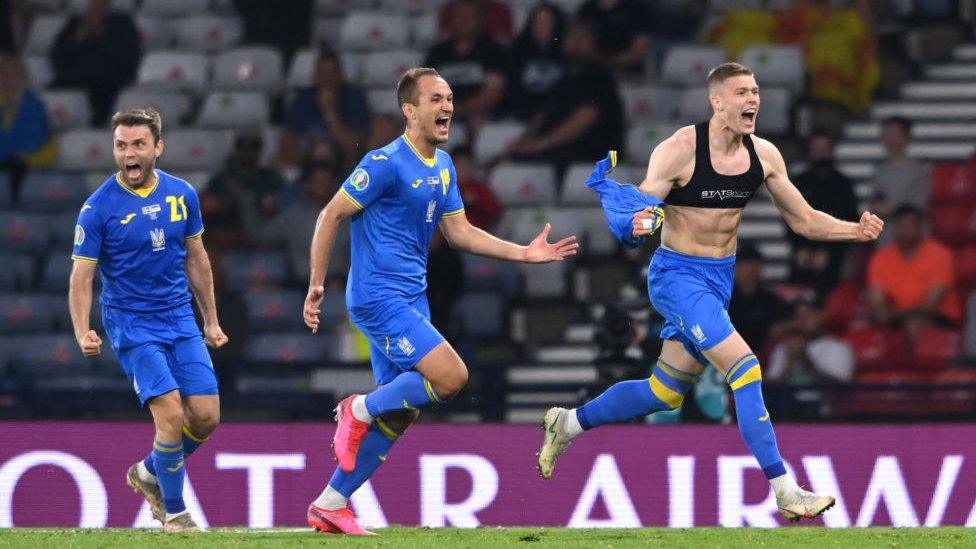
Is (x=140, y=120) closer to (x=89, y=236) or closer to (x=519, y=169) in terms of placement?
(x=89, y=236)

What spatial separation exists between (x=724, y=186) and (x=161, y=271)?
2.76 meters

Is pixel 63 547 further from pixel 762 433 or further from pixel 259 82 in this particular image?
pixel 259 82

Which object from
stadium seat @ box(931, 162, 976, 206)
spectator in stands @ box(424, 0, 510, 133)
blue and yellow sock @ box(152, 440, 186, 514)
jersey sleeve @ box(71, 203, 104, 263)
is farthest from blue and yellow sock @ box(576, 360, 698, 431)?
spectator in stands @ box(424, 0, 510, 133)

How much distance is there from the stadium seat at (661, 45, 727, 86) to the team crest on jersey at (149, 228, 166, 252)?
6.92m

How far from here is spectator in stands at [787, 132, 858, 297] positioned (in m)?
13.9

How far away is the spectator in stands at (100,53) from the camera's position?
16.2m

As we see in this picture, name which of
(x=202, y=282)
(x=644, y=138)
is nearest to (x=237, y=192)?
(x=644, y=138)

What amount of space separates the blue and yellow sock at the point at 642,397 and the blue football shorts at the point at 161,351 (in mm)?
1900

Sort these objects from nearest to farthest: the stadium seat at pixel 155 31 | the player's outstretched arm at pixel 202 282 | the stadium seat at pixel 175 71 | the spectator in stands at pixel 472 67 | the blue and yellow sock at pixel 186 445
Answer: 1. the player's outstretched arm at pixel 202 282
2. the blue and yellow sock at pixel 186 445
3. the spectator in stands at pixel 472 67
4. the stadium seat at pixel 175 71
5. the stadium seat at pixel 155 31

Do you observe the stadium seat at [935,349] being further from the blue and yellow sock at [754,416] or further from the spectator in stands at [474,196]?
the blue and yellow sock at [754,416]

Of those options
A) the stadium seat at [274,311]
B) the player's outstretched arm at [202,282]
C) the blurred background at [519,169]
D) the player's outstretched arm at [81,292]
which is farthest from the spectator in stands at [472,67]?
the player's outstretched arm at [81,292]

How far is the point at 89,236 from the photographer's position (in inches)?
366

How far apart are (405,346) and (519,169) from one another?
6063 mm

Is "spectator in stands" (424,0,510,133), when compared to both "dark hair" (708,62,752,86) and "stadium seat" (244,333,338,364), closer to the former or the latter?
"stadium seat" (244,333,338,364)
